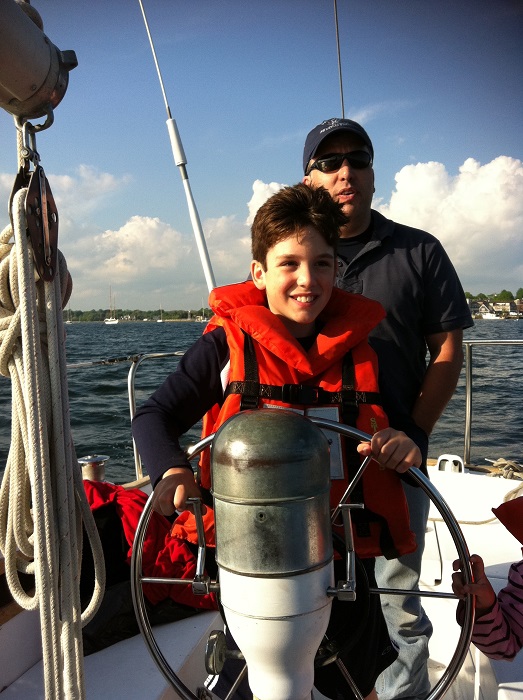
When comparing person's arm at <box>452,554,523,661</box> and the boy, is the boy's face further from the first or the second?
person's arm at <box>452,554,523,661</box>

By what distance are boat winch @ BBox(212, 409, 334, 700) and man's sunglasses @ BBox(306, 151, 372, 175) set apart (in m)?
1.21

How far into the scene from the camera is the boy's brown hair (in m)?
1.27

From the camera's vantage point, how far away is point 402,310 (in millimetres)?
1748

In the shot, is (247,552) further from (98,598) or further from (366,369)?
(366,369)

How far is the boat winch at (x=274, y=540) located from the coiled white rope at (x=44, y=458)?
267 millimetres

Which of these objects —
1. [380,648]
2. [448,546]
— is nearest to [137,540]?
[380,648]

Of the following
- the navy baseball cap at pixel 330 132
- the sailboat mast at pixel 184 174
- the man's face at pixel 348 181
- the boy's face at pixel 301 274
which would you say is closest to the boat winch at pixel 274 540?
the boy's face at pixel 301 274

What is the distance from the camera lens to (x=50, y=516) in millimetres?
878

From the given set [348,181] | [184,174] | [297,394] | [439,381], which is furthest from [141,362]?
[297,394]

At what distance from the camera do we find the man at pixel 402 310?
5.44 feet

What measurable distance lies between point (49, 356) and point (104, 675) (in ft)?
3.75

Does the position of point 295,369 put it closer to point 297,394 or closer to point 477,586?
point 297,394

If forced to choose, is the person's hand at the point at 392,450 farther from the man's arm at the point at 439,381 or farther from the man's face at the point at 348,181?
the man's face at the point at 348,181

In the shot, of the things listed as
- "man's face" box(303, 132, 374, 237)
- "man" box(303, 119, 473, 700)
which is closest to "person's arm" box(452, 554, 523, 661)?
"man" box(303, 119, 473, 700)
